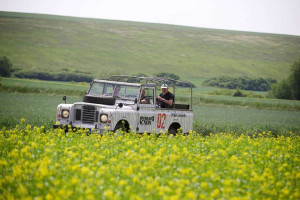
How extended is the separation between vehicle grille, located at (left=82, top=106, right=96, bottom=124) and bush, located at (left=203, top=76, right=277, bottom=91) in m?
76.0

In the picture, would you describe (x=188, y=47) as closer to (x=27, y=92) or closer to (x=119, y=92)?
(x=27, y=92)

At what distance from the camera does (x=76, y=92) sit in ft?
162

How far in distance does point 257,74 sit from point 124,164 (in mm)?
93291

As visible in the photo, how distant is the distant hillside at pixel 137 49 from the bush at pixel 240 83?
3.81 metres

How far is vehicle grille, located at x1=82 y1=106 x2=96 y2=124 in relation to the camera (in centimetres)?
1546

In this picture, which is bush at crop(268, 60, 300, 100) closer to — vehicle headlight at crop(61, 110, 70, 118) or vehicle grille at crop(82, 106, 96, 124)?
vehicle grille at crop(82, 106, 96, 124)

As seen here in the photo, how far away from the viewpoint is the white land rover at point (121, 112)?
15.2 m

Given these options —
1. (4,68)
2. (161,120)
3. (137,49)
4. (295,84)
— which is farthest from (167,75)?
(161,120)

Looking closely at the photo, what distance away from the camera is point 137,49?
114312mm

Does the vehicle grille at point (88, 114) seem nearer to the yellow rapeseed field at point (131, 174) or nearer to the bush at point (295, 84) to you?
the yellow rapeseed field at point (131, 174)

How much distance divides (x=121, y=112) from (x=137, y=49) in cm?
9971

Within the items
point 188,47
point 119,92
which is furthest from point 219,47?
point 119,92

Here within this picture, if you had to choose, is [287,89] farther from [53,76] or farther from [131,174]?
[131,174]

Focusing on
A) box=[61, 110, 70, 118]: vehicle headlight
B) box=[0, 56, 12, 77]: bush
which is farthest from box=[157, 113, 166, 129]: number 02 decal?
box=[0, 56, 12, 77]: bush
